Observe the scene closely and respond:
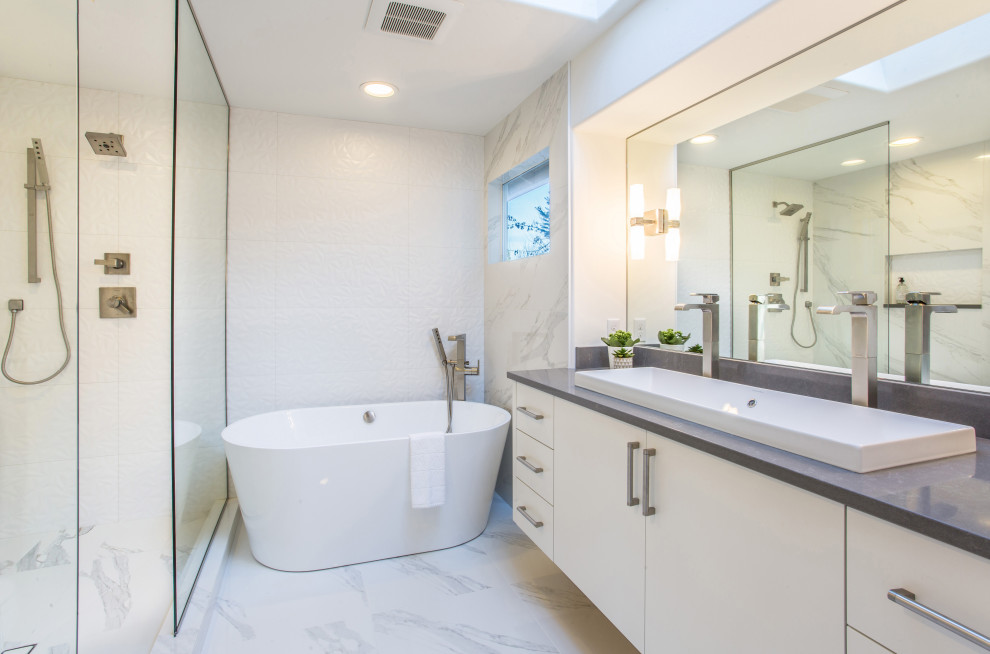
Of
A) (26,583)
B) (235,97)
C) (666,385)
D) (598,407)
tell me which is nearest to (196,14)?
(235,97)

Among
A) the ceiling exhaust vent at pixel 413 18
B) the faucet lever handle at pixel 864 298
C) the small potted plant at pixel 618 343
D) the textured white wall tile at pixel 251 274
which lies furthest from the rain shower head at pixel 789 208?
the textured white wall tile at pixel 251 274

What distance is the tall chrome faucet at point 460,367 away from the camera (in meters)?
3.19

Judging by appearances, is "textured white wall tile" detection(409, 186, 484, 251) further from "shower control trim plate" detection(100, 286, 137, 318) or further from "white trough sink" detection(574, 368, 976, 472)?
"white trough sink" detection(574, 368, 976, 472)

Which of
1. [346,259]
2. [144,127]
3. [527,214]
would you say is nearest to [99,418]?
[144,127]

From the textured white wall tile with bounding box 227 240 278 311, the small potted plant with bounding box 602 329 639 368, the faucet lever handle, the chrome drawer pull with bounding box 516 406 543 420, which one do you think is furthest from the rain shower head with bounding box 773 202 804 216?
the textured white wall tile with bounding box 227 240 278 311

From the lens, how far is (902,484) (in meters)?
0.82

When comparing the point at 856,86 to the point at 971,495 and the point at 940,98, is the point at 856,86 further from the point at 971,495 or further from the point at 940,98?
the point at 971,495

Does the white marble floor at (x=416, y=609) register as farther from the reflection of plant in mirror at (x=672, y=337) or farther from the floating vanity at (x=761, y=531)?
the reflection of plant in mirror at (x=672, y=337)

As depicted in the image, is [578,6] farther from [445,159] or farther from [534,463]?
[534,463]

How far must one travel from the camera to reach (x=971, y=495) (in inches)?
30.1

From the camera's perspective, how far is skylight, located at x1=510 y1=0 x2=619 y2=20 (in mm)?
1908

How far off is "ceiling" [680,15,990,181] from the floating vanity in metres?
0.70

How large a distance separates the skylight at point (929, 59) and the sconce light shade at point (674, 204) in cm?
74

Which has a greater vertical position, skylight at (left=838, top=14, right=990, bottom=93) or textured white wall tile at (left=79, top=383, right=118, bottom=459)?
skylight at (left=838, top=14, right=990, bottom=93)
